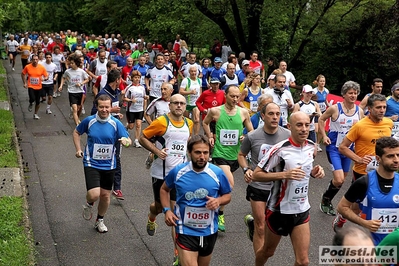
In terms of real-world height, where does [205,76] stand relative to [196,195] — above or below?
below

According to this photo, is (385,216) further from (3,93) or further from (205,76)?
(3,93)

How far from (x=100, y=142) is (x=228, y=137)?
1686mm

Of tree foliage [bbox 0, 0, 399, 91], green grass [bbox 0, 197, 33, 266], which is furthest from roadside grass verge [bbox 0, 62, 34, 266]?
tree foliage [bbox 0, 0, 399, 91]

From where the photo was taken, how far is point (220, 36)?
86.0 feet

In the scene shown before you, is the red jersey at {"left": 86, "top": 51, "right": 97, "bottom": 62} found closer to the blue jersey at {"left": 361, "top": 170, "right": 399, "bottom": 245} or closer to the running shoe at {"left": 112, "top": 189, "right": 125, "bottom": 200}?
the running shoe at {"left": 112, "top": 189, "right": 125, "bottom": 200}

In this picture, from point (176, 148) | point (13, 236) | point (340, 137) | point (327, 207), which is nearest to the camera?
point (176, 148)

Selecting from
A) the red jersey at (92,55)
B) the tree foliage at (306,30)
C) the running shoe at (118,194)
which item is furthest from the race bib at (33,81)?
the running shoe at (118,194)

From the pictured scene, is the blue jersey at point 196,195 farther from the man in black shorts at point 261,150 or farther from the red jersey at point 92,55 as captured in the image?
the red jersey at point 92,55

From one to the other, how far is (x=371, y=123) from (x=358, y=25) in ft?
47.1

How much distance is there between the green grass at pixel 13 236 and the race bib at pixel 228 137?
9.10 feet

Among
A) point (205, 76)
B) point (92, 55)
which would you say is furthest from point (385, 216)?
point (92, 55)

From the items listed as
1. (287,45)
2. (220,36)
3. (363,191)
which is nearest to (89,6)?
(220,36)

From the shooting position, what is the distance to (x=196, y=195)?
5395mm

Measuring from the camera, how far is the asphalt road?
7238 millimetres
